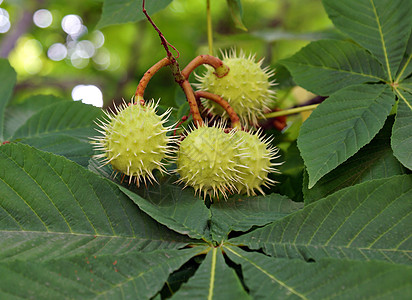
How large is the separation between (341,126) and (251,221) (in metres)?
0.46

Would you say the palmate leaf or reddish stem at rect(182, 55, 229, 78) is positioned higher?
the palmate leaf

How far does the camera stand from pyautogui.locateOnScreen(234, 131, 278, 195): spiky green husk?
1359mm

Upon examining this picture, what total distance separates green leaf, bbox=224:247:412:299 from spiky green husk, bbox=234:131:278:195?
1.30 feet

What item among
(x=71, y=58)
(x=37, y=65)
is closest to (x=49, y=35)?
(x=71, y=58)

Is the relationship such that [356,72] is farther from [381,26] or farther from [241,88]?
[241,88]

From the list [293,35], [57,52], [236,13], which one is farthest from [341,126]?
[57,52]

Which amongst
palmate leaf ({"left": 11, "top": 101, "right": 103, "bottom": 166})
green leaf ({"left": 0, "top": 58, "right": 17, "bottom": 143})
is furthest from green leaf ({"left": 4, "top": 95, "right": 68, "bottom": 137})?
palmate leaf ({"left": 11, "top": 101, "right": 103, "bottom": 166})

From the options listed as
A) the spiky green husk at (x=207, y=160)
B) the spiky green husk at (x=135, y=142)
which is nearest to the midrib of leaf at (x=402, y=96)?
the spiky green husk at (x=207, y=160)

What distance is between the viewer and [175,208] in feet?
4.07

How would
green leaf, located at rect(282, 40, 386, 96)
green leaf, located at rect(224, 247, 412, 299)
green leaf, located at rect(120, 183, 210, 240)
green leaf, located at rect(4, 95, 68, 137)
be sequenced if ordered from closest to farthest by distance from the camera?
green leaf, located at rect(224, 247, 412, 299), green leaf, located at rect(120, 183, 210, 240), green leaf, located at rect(282, 40, 386, 96), green leaf, located at rect(4, 95, 68, 137)

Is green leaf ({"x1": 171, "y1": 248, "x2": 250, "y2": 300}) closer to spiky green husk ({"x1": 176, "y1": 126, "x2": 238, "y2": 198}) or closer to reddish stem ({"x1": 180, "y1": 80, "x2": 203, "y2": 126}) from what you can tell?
spiky green husk ({"x1": 176, "y1": 126, "x2": 238, "y2": 198})

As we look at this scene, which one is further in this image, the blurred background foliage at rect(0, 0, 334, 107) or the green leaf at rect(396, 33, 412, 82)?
the blurred background foliage at rect(0, 0, 334, 107)

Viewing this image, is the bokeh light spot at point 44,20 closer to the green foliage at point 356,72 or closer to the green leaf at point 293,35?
the green leaf at point 293,35

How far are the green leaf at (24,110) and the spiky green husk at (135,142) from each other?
0.98m
